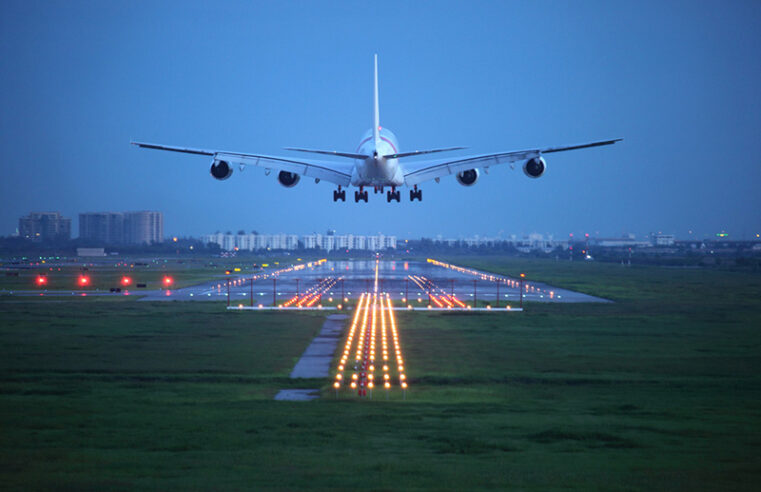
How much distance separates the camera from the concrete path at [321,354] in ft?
111

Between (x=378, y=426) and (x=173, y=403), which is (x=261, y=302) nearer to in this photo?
(x=173, y=403)

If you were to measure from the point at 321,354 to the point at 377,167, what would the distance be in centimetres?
1352

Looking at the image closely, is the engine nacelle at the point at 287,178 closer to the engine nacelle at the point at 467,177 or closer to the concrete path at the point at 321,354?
the concrete path at the point at 321,354

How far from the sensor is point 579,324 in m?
52.4

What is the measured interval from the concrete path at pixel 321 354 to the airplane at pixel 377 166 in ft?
28.9

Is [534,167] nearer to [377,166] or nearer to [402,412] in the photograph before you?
[377,166]

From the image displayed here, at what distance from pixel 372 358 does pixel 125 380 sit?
11185mm

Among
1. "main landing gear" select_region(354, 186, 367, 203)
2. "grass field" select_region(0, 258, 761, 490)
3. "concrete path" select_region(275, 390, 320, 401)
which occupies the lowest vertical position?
"concrete path" select_region(275, 390, 320, 401)

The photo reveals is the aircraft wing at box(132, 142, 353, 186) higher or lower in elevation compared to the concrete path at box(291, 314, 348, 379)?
higher

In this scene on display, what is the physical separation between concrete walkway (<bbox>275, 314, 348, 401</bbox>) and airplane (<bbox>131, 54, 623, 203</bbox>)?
9.50 metres

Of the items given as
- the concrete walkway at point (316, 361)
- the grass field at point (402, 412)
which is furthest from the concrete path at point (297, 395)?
the grass field at point (402, 412)

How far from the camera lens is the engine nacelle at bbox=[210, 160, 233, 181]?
153 feet

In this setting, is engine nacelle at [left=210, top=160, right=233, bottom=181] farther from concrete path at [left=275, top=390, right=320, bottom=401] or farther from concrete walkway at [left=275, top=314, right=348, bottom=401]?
concrete path at [left=275, top=390, right=320, bottom=401]

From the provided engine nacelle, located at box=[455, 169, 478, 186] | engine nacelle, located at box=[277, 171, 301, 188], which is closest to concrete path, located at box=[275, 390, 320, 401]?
engine nacelle, located at box=[277, 171, 301, 188]
